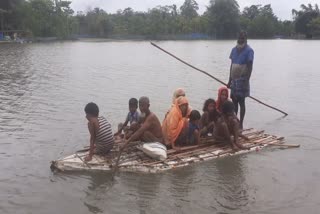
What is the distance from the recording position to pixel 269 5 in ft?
406

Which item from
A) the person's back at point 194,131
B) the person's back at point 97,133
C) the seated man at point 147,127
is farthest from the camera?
the person's back at point 194,131

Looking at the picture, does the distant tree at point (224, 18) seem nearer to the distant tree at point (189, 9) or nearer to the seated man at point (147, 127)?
the distant tree at point (189, 9)

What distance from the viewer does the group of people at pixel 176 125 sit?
24.0ft

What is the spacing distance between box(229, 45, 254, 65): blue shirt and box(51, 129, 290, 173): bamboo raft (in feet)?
5.93

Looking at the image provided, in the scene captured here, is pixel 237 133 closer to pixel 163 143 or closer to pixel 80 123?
pixel 163 143

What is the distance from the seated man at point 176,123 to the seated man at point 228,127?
0.65 m

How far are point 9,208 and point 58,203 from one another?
610 mm

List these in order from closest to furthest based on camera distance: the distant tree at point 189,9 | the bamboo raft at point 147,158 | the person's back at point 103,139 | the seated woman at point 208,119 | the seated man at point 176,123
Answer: the bamboo raft at point 147,158 < the person's back at point 103,139 < the seated man at point 176,123 < the seated woman at point 208,119 < the distant tree at point 189,9

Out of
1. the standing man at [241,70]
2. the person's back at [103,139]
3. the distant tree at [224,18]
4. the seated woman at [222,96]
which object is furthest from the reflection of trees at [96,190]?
the distant tree at [224,18]

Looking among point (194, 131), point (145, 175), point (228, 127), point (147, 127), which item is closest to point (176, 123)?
point (194, 131)

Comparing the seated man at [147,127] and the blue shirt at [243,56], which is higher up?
the blue shirt at [243,56]

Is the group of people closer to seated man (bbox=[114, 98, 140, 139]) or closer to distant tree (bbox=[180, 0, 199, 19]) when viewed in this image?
seated man (bbox=[114, 98, 140, 139])

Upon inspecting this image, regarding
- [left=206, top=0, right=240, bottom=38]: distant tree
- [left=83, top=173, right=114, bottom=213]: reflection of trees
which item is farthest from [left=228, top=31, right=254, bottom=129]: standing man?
[left=206, top=0, right=240, bottom=38]: distant tree

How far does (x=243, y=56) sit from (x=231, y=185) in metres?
3.57
